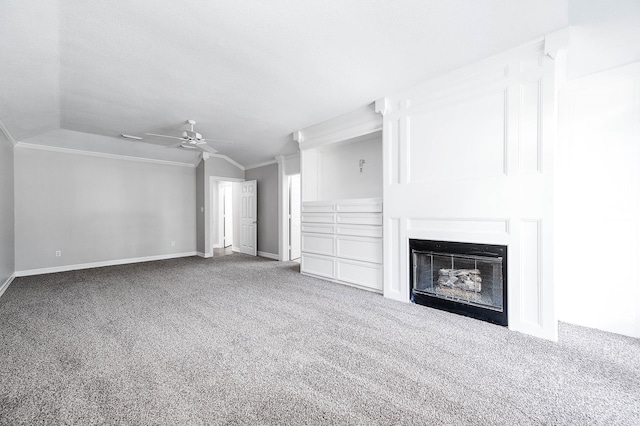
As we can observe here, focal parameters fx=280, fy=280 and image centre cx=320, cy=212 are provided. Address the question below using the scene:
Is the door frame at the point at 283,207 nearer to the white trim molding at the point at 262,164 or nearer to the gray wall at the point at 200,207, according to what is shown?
the white trim molding at the point at 262,164

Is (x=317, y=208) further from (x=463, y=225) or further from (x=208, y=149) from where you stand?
(x=208, y=149)

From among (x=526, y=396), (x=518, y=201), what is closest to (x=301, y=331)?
(x=526, y=396)

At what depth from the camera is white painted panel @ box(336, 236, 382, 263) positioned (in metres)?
4.05

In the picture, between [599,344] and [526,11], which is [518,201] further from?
[526,11]

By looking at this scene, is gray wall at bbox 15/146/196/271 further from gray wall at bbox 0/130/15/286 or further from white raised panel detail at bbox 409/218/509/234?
white raised panel detail at bbox 409/218/509/234

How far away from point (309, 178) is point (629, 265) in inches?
167

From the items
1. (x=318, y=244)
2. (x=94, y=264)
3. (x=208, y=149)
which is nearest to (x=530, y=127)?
(x=318, y=244)

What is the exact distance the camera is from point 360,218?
4.26m

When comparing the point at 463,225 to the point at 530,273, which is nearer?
the point at 530,273

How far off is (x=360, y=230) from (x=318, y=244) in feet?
3.25

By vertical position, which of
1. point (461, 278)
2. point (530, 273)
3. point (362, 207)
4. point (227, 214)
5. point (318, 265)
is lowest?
point (318, 265)

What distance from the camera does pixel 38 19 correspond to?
2430 mm

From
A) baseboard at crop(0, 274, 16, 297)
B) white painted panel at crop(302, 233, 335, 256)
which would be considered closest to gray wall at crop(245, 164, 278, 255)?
white painted panel at crop(302, 233, 335, 256)

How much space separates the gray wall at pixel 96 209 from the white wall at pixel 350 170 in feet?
13.7
